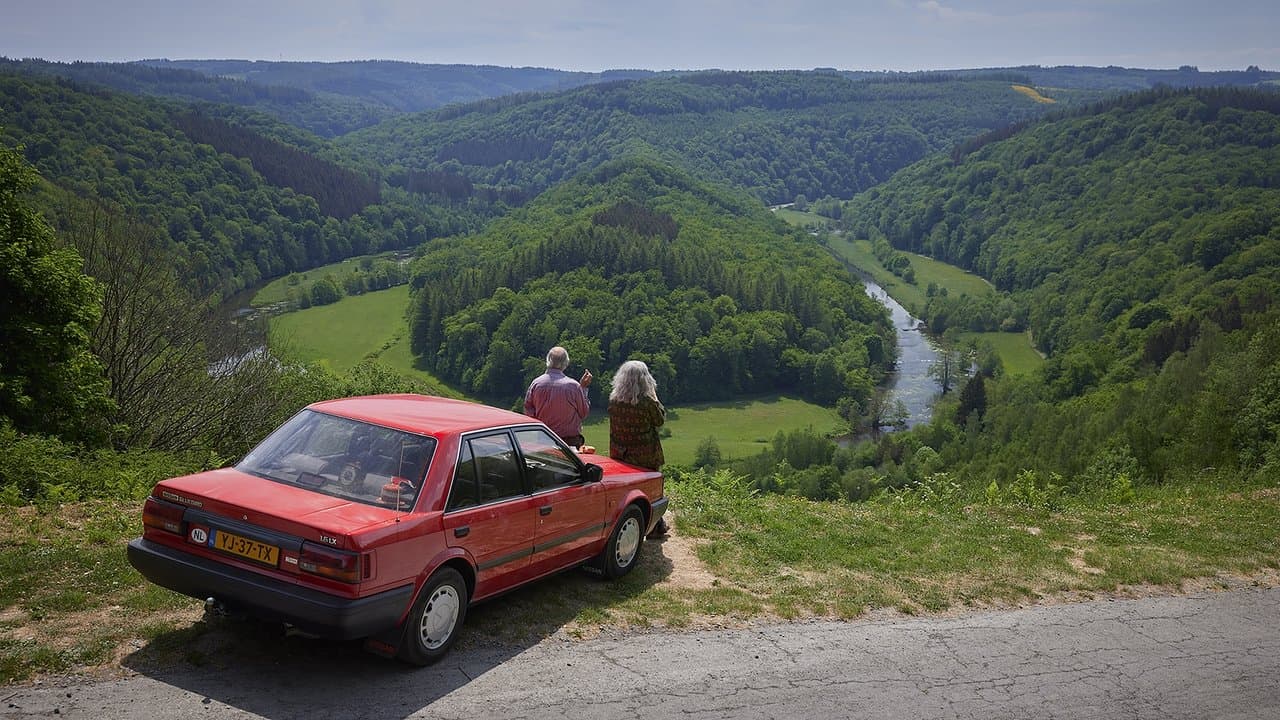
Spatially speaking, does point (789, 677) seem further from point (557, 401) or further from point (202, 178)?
point (202, 178)

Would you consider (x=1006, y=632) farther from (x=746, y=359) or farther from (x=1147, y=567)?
(x=746, y=359)

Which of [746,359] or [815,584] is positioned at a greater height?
[815,584]

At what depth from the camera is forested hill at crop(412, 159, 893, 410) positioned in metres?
Answer: 110

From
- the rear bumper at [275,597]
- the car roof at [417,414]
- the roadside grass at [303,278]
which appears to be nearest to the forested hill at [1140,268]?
the car roof at [417,414]

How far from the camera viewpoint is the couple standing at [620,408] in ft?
33.9

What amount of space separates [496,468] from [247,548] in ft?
6.74

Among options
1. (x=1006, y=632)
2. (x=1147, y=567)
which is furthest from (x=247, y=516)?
(x=1147, y=567)

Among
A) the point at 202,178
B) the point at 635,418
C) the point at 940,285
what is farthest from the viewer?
the point at 940,285

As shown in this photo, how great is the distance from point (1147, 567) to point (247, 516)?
10.2m

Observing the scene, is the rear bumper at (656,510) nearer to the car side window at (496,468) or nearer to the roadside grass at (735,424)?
the car side window at (496,468)

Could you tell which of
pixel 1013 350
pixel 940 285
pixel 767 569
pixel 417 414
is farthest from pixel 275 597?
pixel 940 285

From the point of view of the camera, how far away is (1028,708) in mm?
7262

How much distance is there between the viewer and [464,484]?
7.27 m

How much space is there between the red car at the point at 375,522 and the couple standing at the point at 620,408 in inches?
75.3
